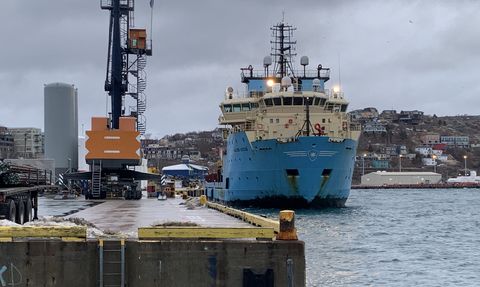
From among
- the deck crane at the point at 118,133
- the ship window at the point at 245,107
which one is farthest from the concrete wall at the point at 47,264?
the ship window at the point at 245,107

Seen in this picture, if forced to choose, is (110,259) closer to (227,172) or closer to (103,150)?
(103,150)

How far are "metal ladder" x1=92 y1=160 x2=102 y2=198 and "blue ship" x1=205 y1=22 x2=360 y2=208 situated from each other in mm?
13007

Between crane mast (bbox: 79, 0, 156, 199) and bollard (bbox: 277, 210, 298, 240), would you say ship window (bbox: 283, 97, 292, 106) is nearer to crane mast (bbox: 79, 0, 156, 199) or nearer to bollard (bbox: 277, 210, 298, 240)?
crane mast (bbox: 79, 0, 156, 199)

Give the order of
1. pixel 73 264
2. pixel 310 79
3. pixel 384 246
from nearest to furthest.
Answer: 1. pixel 73 264
2. pixel 384 246
3. pixel 310 79

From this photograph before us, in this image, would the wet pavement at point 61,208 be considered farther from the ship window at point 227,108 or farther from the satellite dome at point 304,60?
the satellite dome at point 304,60

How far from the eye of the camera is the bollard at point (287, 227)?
13524 millimetres

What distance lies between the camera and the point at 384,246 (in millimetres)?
34719

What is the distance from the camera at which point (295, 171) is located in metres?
56.9

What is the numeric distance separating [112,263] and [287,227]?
341 centimetres

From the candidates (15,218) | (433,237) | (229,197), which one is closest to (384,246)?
(433,237)

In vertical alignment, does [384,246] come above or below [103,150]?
below

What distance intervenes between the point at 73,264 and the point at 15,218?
1244cm

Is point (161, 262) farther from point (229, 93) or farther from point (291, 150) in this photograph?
point (229, 93)

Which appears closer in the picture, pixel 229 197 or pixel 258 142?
pixel 258 142
